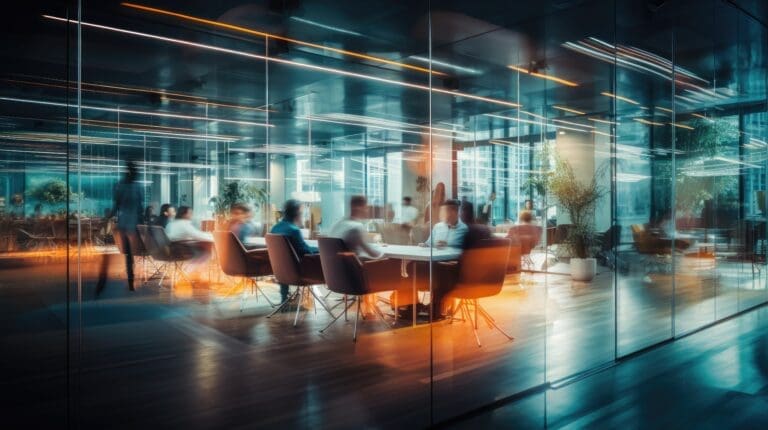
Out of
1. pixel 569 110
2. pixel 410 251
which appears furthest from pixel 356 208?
pixel 569 110

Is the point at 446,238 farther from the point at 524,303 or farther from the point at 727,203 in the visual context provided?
the point at 727,203

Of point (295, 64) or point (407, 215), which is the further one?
→ point (295, 64)

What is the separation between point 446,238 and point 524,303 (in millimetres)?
2402

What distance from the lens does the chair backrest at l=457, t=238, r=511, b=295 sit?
4551mm

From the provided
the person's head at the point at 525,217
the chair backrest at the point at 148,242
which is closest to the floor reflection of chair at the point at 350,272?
the chair backrest at the point at 148,242

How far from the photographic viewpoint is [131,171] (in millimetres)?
4969

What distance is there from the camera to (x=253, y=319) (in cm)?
553

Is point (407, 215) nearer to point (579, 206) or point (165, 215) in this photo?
point (165, 215)

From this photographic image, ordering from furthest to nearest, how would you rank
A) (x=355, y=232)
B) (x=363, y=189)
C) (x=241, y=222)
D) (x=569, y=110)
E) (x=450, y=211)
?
(x=569, y=110), (x=363, y=189), (x=241, y=222), (x=355, y=232), (x=450, y=211)

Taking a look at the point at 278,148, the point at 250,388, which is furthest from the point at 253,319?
the point at 278,148

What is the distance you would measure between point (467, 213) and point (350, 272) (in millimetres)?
1133

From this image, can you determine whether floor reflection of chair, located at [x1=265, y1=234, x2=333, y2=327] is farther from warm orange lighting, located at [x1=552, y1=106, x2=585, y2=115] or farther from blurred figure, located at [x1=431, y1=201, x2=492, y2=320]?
warm orange lighting, located at [x1=552, y1=106, x2=585, y2=115]

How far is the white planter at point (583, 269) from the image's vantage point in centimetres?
867

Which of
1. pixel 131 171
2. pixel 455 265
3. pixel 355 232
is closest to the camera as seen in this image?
pixel 455 265
